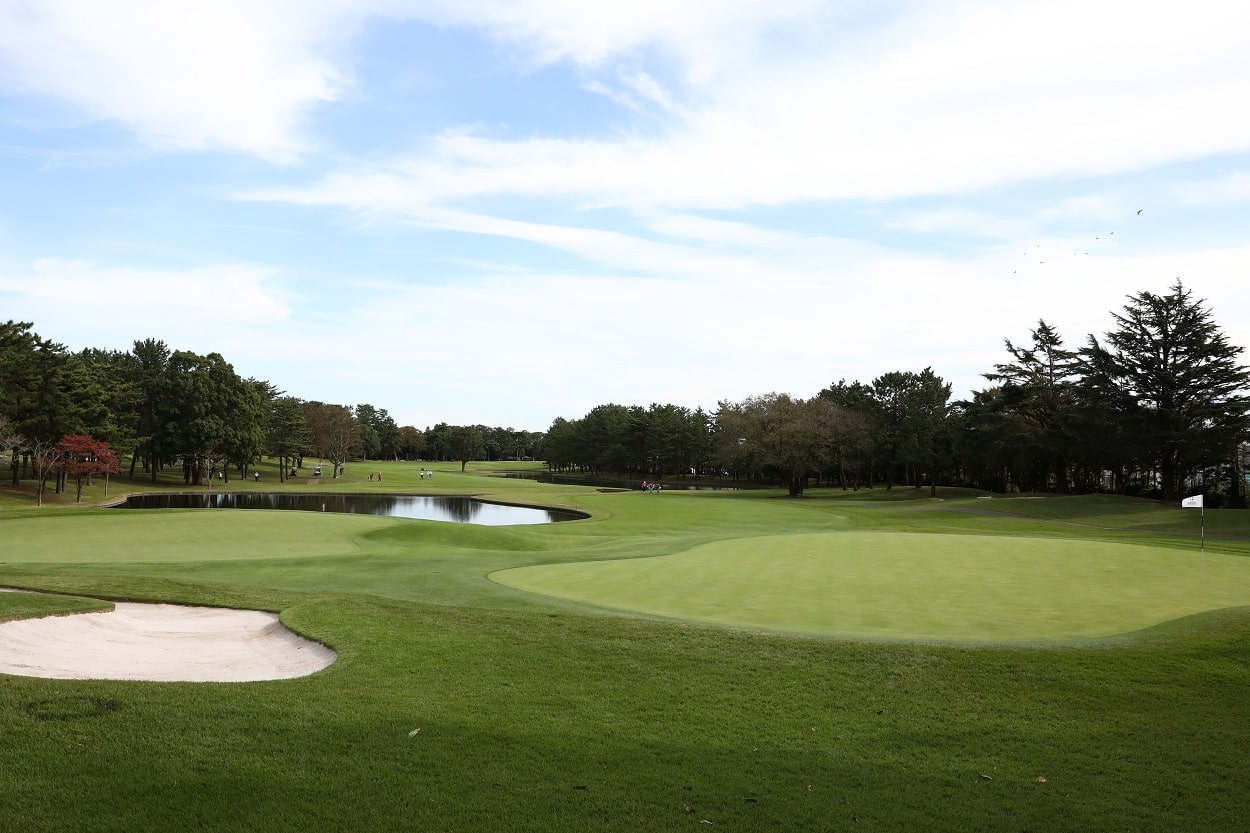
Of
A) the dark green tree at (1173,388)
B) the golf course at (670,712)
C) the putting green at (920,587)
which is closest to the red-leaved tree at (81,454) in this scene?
the golf course at (670,712)

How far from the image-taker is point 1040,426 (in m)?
65.3

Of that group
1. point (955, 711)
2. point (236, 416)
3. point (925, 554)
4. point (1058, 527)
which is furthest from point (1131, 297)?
point (236, 416)

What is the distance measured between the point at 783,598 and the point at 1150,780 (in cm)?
793

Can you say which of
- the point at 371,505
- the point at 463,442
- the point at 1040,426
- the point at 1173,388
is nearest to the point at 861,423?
the point at 1040,426

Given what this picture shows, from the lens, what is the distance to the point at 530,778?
559 centimetres

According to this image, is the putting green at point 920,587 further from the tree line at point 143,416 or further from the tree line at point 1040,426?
the tree line at point 143,416

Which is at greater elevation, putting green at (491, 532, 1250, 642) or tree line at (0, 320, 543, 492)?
tree line at (0, 320, 543, 492)

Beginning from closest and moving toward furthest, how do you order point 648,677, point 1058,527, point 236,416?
point 648,677
point 1058,527
point 236,416

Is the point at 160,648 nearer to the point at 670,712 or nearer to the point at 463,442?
the point at 670,712

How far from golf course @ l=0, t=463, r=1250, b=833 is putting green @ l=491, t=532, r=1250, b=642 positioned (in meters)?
0.12

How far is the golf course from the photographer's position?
5.27 meters

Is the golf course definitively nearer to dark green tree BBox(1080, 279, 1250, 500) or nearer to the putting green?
the putting green

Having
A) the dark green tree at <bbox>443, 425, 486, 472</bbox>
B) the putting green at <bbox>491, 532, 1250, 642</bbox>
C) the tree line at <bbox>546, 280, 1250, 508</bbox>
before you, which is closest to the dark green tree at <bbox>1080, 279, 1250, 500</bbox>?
the tree line at <bbox>546, 280, 1250, 508</bbox>

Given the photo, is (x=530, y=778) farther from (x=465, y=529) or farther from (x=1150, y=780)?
(x=465, y=529)
